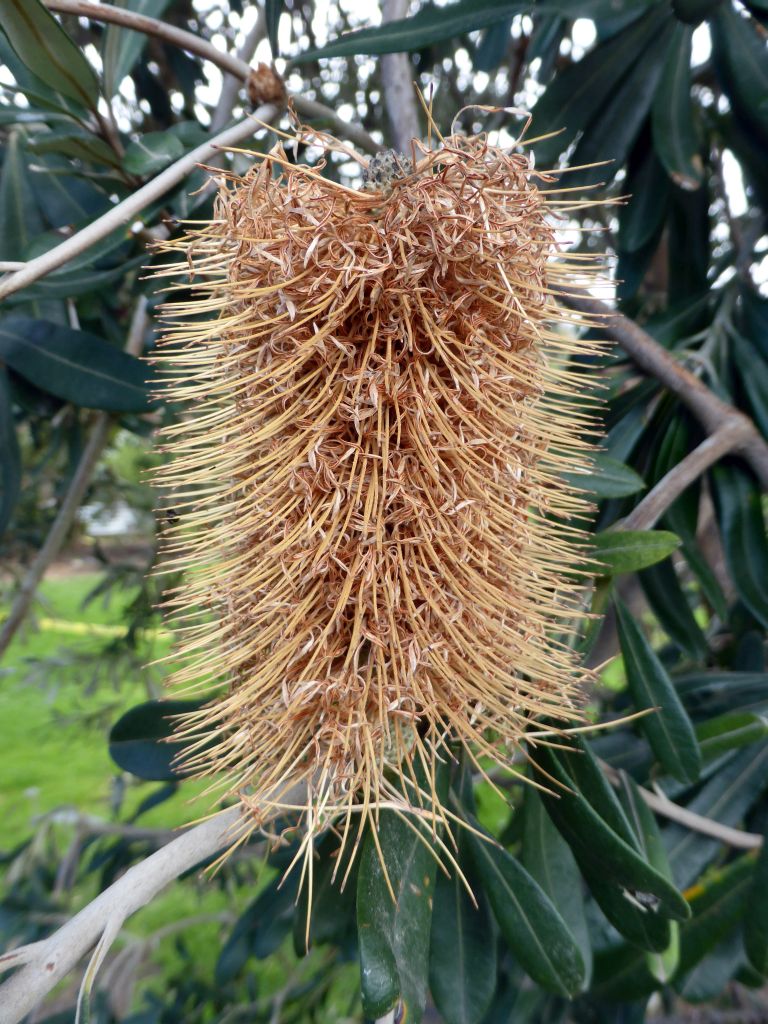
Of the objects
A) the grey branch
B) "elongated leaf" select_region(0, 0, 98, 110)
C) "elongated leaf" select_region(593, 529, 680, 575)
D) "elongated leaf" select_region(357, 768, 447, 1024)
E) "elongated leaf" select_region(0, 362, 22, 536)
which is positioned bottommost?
"elongated leaf" select_region(357, 768, 447, 1024)

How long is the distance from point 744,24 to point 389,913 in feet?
3.84

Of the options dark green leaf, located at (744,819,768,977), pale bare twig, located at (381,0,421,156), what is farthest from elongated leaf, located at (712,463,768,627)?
pale bare twig, located at (381,0,421,156)

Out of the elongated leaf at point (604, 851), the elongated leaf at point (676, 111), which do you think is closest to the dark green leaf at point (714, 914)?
the elongated leaf at point (604, 851)

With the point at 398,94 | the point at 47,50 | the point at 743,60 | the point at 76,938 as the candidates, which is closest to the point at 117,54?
the point at 47,50

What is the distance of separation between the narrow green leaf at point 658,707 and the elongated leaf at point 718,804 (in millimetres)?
222

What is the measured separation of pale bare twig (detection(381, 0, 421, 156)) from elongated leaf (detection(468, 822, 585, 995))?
930 mm

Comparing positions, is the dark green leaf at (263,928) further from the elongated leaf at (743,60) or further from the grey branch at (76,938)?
the elongated leaf at (743,60)

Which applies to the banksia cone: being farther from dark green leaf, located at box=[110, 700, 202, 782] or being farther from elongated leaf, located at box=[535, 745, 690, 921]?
dark green leaf, located at box=[110, 700, 202, 782]

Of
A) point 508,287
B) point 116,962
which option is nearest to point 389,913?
point 508,287

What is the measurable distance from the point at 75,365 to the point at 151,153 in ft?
1.02

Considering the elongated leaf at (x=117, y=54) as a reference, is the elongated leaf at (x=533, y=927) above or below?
below

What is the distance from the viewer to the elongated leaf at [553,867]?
91 cm

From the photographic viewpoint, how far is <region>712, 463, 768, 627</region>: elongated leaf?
3.53 feet

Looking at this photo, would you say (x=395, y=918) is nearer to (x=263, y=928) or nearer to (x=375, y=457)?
(x=375, y=457)
